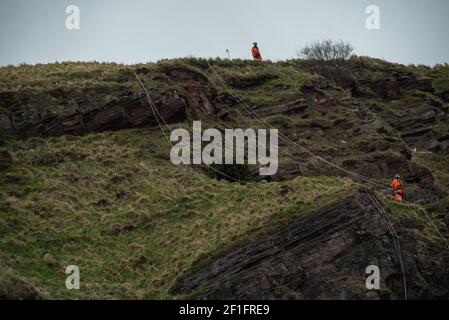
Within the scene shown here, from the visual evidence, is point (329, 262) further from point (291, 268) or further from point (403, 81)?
point (403, 81)

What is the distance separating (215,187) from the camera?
110ft

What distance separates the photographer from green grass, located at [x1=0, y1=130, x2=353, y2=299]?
88.8ft

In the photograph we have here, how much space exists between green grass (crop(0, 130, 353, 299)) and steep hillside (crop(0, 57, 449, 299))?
77 mm

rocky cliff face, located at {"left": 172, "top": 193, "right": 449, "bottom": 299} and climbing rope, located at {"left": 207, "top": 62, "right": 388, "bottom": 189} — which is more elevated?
climbing rope, located at {"left": 207, "top": 62, "right": 388, "bottom": 189}

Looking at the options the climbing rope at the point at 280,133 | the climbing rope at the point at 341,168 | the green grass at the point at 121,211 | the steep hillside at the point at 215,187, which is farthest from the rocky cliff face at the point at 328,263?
the climbing rope at the point at 280,133

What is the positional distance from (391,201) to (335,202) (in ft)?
10.4

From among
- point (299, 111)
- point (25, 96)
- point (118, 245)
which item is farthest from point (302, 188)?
point (25, 96)

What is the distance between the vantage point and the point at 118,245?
2961 cm

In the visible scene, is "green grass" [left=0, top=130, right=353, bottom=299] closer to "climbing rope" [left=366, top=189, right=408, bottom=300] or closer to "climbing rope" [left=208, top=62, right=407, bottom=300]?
"climbing rope" [left=366, top=189, right=408, bottom=300]

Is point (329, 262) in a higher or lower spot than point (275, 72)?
lower

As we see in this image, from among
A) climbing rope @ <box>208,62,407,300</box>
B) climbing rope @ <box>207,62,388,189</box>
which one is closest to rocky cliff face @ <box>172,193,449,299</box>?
climbing rope @ <box>208,62,407,300</box>

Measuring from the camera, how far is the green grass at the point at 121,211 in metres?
27.1

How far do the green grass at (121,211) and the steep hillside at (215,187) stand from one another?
77 millimetres

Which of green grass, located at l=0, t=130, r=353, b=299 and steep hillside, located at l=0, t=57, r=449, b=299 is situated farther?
green grass, located at l=0, t=130, r=353, b=299
